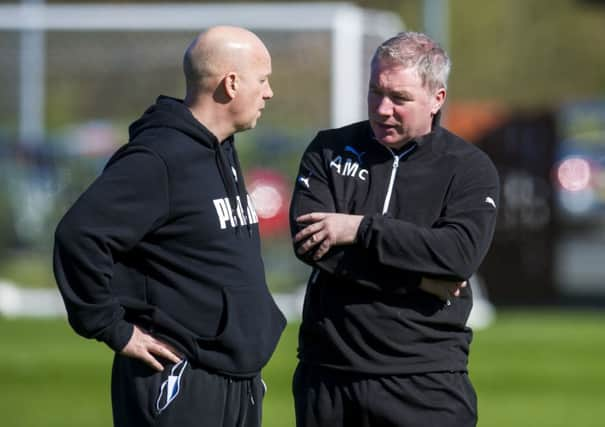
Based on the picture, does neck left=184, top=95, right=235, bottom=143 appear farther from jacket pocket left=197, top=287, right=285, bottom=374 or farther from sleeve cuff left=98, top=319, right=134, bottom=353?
sleeve cuff left=98, top=319, right=134, bottom=353

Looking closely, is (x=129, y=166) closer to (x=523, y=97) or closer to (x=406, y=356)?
(x=406, y=356)

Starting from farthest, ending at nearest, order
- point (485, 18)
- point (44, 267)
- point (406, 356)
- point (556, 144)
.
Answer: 1. point (485, 18)
2. point (556, 144)
3. point (44, 267)
4. point (406, 356)

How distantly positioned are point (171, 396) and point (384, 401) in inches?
28.7

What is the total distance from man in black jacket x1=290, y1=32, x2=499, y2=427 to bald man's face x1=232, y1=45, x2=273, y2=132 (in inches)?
14.4

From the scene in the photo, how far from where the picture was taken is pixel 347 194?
4668mm

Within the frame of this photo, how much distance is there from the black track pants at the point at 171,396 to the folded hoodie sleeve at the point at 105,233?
7.1 inches

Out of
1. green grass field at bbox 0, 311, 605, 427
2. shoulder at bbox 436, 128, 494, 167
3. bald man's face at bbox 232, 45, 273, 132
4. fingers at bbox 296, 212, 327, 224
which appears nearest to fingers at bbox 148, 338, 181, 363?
fingers at bbox 296, 212, 327, 224

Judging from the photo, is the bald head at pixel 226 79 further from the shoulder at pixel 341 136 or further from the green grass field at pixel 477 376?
the green grass field at pixel 477 376

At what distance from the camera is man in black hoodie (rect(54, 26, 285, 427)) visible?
4199 mm

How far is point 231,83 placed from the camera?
4.40 meters

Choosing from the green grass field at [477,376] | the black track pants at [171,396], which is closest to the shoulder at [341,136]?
the black track pants at [171,396]

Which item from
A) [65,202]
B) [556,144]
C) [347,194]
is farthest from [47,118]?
[347,194]

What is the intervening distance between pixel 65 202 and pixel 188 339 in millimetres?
11248

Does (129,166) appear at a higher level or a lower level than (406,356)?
higher
